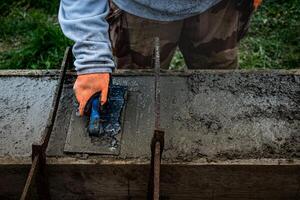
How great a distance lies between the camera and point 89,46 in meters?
2.14

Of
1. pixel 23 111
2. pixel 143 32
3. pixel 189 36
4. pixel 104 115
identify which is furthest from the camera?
pixel 189 36

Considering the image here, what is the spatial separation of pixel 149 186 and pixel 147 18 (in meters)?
1.02

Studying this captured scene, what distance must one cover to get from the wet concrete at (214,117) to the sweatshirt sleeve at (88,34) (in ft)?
1.02

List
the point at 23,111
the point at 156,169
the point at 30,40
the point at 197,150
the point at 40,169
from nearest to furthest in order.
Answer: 1. the point at 156,169
2. the point at 40,169
3. the point at 197,150
4. the point at 23,111
5. the point at 30,40

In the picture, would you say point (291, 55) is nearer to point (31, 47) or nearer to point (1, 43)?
point (31, 47)

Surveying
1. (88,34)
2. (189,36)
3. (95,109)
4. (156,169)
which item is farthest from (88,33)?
(189,36)

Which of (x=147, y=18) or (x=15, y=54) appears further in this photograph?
(x=15, y=54)

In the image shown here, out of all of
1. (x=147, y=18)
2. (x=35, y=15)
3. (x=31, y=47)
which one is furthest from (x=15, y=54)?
(x=147, y=18)

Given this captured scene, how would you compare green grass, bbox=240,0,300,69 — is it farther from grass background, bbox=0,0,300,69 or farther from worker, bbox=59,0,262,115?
worker, bbox=59,0,262,115

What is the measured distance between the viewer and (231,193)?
2121 millimetres

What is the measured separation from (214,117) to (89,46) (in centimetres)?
73

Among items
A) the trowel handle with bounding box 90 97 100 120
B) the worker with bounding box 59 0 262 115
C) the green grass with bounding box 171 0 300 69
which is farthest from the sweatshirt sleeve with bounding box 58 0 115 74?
the green grass with bounding box 171 0 300 69

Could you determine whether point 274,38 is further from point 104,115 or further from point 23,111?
point 23,111

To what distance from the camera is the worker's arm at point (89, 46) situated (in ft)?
6.99
